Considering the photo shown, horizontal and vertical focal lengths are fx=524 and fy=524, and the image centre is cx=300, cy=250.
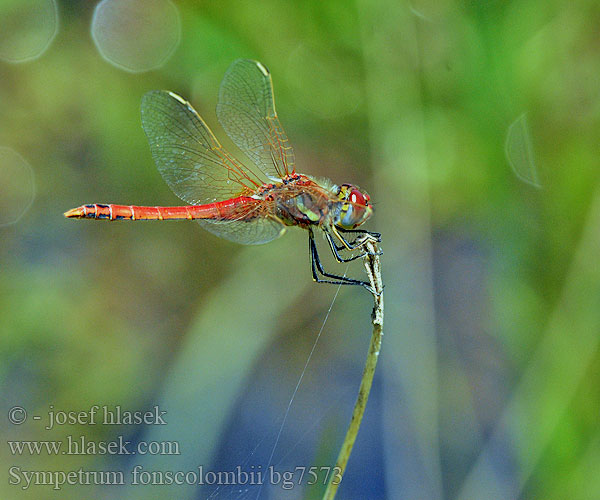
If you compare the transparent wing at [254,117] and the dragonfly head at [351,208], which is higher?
the transparent wing at [254,117]

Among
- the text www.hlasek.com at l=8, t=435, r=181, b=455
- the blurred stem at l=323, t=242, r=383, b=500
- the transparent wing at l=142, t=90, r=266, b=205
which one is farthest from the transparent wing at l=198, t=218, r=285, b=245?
the text www.hlasek.com at l=8, t=435, r=181, b=455

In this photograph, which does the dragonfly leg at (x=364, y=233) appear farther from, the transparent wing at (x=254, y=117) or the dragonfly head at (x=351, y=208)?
the transparent wing at (x=254, y=117)

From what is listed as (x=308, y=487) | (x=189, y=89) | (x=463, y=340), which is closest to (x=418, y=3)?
(x=189, y=89)

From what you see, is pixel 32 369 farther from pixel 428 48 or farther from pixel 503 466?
pixel 428 48

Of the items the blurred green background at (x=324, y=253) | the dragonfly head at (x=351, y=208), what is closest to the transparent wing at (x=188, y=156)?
the dragonfly head at (x=351, y=208)

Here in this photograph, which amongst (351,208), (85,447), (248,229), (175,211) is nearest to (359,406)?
(351,208)

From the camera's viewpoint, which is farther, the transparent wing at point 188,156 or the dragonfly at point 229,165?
the transparent wing at point 188,156

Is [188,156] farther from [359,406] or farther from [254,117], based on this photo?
[359,406]

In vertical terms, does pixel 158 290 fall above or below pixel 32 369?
above
